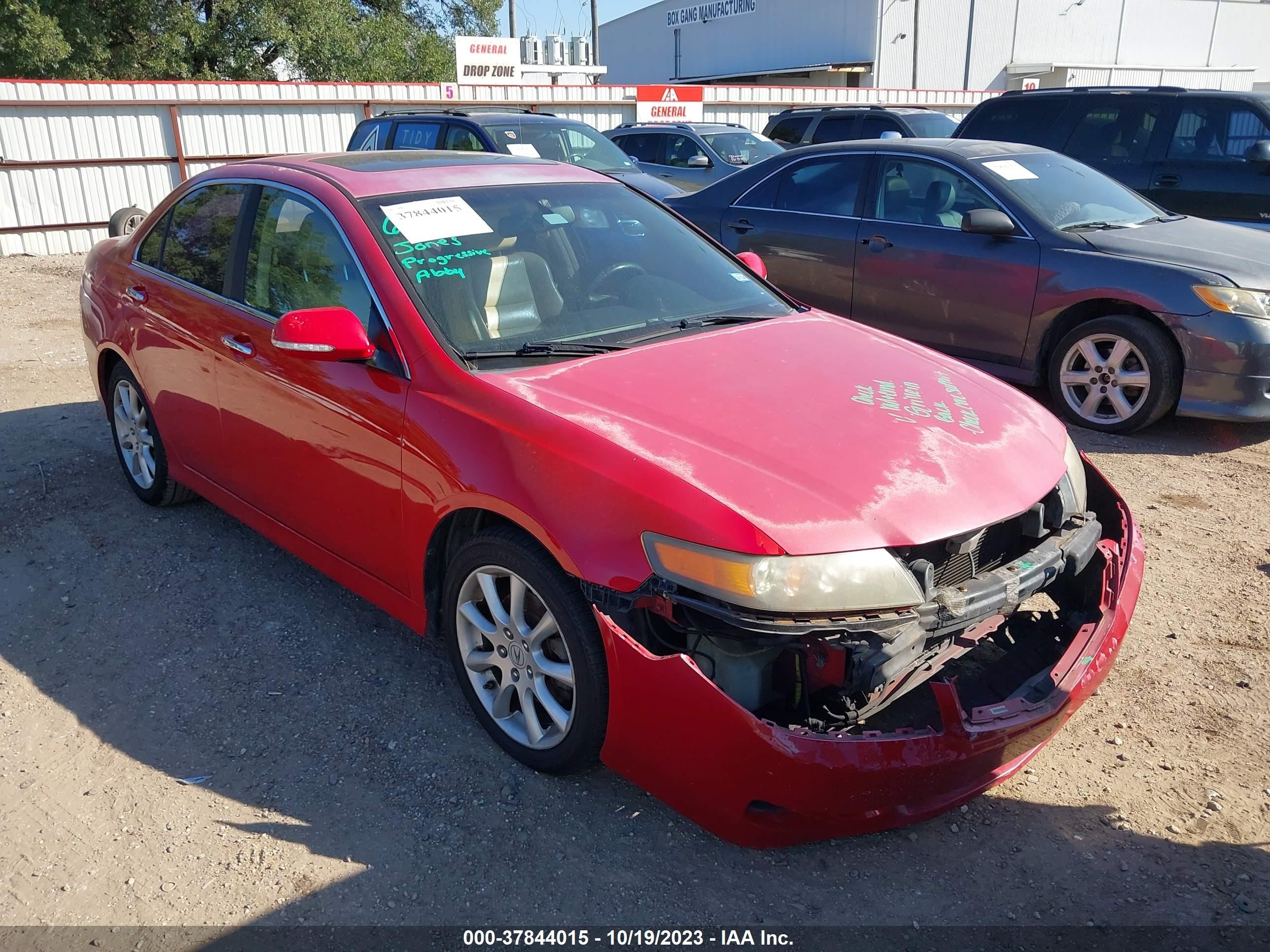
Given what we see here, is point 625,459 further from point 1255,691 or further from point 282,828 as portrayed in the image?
point 1255,691

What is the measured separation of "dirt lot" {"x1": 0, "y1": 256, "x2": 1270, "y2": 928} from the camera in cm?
257

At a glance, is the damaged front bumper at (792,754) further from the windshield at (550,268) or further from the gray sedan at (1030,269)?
the gray sedan at (1030,269)

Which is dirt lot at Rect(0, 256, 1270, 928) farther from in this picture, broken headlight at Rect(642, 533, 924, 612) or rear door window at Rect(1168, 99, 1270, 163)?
rear door window at Rect(1168, 99, 1270, 163)

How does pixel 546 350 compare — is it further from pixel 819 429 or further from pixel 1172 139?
pixel 1172 139

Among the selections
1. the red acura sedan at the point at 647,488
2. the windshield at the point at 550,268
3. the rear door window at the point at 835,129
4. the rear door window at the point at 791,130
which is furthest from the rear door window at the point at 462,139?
the windshield at the point at 550,268

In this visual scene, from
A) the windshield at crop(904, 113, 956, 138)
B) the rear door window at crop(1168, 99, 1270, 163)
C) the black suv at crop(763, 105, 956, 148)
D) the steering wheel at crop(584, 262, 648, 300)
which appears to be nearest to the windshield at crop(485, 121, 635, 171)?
the black suv at crop(763, 105, 956, 148)

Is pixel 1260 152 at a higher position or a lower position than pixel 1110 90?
lower

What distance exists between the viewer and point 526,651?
114 inches

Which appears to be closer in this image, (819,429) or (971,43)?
Answer: (819,429)

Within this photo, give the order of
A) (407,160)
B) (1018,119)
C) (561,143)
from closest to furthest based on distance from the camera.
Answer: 1. (407,160)
2. (1018,119)
3. (561,143)

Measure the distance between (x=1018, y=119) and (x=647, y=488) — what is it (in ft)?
28.4

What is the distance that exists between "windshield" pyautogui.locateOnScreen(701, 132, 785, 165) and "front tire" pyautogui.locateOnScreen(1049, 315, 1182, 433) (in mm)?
8020

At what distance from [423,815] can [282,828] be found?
1.30ft

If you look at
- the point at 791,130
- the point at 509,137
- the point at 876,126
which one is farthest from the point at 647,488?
the point at 791,130
